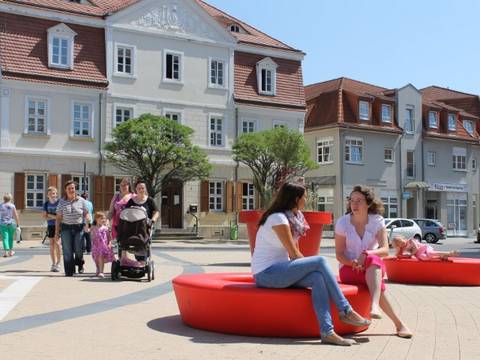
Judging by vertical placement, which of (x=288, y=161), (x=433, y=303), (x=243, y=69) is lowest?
(x=433, y=303)

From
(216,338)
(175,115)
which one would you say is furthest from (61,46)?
(216,338)

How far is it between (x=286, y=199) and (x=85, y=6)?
1226 inches

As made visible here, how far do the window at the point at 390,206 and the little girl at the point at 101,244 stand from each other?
35.8 metres

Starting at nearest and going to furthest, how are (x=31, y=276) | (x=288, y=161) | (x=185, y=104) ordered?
(x=31, y=276) < (x=288, y=161) < (x=185, y=104)

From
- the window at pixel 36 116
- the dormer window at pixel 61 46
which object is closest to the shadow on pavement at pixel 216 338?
the window at pixel 36 116

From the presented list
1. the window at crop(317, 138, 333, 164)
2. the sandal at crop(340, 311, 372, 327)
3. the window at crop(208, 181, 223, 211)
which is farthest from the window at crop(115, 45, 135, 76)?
the sandal at crop(340, 311, 372, 327)

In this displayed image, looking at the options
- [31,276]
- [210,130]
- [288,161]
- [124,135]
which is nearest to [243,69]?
[210,130]

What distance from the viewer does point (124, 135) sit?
31.4 m

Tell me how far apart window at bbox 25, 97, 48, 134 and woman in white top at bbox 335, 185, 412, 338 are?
1068 inches

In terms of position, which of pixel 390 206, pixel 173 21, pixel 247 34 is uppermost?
pixel 247 34

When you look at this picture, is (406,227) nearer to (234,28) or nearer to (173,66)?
(173,66)

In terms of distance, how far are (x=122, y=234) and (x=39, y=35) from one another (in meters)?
23.2

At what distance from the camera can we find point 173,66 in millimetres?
37312

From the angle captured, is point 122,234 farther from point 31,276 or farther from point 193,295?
point 193,295
